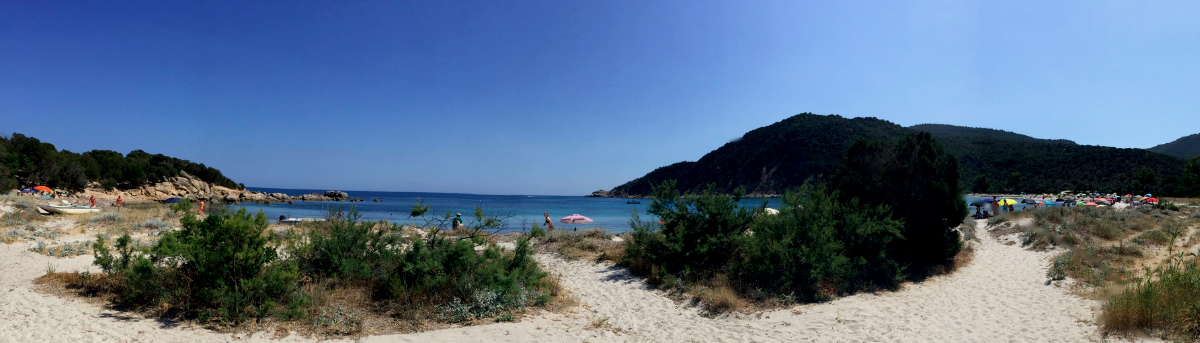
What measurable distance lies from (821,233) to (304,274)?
9.96m

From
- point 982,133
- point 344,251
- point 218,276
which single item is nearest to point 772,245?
point 344,251

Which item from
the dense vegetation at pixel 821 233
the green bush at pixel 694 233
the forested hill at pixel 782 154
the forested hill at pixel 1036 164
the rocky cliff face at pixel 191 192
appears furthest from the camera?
the rocky cliff face at pixel 191 192

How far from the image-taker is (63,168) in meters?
50.6

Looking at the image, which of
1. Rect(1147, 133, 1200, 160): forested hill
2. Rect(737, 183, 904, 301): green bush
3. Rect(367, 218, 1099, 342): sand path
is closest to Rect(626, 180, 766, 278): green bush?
Rect(737, 183, 904, 301): green bush

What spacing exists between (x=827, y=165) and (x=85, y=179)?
72893 millimetres

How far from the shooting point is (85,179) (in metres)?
51.9

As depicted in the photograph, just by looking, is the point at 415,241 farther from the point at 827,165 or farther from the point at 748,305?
the point at 827,165

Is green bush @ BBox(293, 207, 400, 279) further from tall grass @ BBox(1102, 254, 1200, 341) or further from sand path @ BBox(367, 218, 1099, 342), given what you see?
tall grass @ BBox(1102, 254, 1200, 341)

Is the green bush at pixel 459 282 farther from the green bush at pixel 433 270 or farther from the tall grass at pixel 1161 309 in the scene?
the tall grass at pixel 1161 309

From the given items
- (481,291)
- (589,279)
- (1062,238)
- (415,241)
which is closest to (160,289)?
(415,241)

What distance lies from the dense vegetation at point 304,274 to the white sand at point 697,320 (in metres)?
0.50

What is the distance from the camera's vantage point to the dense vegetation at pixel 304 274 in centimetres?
661

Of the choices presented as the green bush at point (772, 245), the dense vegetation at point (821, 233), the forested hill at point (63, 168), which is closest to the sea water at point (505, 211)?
the green bush at point (772, 245)

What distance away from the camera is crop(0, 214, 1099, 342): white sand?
241 inches
